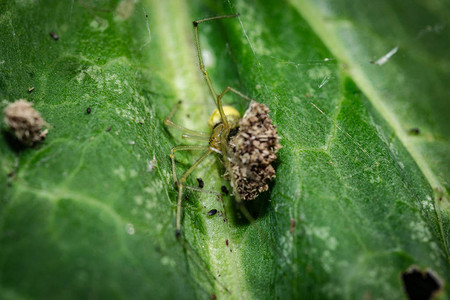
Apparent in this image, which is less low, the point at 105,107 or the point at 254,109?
the point at 105,107

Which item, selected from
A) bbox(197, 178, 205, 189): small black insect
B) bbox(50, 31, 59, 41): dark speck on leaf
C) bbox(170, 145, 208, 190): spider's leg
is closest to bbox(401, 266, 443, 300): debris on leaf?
bbox(197, 178, 205, 189): small black insect

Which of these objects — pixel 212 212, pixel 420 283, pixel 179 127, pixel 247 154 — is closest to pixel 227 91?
pixel 179 127

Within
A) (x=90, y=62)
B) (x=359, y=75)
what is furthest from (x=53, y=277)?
(x=359, y=75)

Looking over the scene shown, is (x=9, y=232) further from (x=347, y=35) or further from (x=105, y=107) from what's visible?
(x=347, y=35)

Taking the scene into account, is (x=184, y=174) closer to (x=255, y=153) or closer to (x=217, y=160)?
(x=217, y=160)

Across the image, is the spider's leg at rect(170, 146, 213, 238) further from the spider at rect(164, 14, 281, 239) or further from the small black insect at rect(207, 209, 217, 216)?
the small black insect at rect(207, 209, 217, 216)
